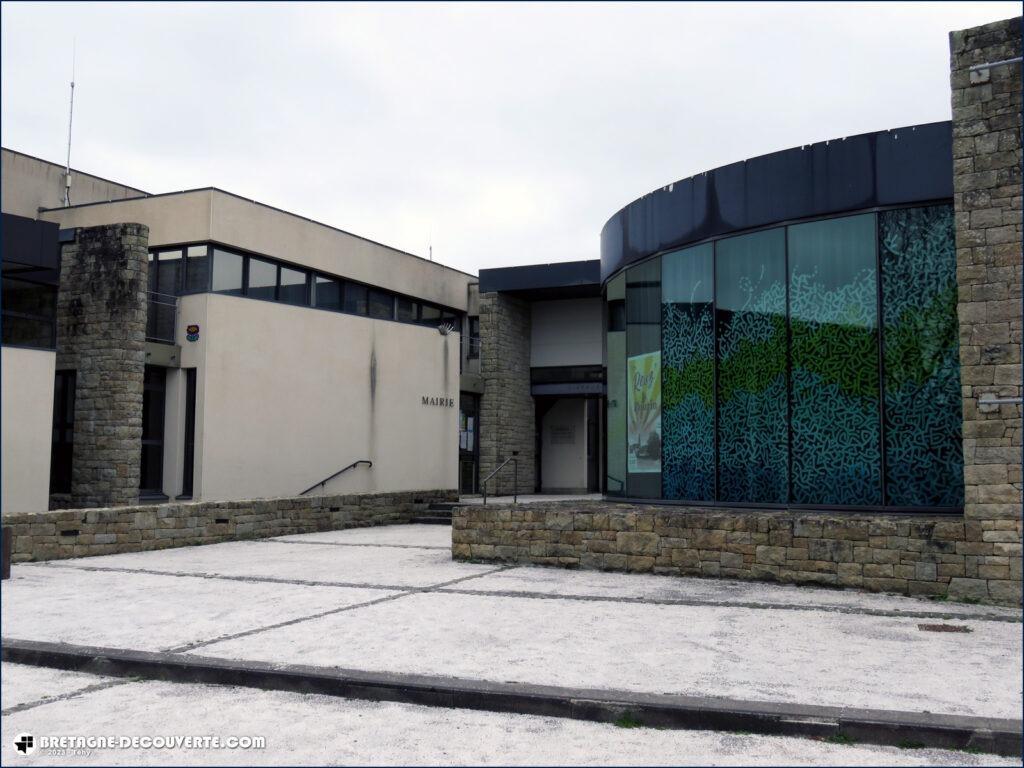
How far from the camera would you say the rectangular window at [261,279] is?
19.4 meters

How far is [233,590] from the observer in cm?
974

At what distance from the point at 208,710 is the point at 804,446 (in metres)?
8.35

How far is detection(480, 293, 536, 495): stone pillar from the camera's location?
82.8ft

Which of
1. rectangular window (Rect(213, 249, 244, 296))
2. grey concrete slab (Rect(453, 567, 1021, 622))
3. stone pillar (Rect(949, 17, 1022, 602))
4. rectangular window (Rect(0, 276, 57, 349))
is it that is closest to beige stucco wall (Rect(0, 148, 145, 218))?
rectangular window (Rect(0, 276, 57, 349))

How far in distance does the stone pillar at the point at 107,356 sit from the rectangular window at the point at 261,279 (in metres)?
2.96

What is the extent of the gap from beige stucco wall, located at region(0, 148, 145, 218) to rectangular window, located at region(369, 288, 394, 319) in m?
7.13

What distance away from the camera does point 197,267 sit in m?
18.3

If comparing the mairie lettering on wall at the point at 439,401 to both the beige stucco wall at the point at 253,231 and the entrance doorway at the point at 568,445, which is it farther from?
the entrance doorway at the point at 568,445

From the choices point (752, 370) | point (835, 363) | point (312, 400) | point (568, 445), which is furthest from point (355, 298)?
point (835, 363)

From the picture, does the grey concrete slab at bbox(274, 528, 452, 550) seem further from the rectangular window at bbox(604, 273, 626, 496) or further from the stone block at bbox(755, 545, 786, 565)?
the stone block at bbox(755, 545, 786, 565)

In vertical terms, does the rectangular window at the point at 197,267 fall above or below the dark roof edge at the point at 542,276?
below

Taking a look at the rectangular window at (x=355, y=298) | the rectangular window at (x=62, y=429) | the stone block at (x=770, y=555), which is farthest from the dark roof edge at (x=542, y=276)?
the stone block at (x=770, y=555)

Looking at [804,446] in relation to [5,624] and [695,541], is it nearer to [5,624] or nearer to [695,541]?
[695,541]

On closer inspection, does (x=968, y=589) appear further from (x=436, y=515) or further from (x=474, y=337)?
(x=474, y=337)
